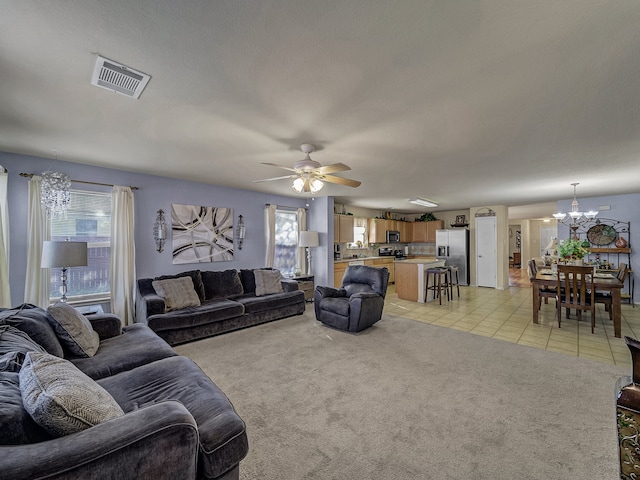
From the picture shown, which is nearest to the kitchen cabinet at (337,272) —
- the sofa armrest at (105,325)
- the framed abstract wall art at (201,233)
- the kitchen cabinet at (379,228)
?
the kitchen cabinet at (379,228)

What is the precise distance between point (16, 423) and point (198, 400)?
738 millimetres

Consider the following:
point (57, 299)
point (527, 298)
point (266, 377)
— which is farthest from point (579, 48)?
point (527, 298)

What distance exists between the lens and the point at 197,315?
148 inches

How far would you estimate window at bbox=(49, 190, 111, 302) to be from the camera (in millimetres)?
3695

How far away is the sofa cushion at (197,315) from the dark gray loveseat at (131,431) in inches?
56.6

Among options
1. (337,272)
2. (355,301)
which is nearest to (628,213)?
(337,272)

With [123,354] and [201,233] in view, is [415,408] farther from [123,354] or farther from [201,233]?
[201,233]

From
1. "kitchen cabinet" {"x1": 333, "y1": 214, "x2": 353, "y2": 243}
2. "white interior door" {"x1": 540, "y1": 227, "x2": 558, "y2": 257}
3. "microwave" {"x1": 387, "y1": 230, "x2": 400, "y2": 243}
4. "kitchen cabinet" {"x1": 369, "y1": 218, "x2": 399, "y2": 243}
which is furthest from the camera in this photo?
"white interior door" {"x1": 540, "y1": 227, "x2": 558, "y2": 257}

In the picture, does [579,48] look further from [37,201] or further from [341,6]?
[37,201]

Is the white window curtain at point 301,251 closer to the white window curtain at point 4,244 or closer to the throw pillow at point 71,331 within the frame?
the throw pillow at point 71,331

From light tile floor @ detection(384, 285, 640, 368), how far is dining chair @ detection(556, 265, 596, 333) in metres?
0.32

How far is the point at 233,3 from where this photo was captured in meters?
1.24

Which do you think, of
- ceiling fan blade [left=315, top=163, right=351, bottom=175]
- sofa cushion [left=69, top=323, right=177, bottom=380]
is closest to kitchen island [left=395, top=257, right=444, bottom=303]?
ceiling fan blade [left=315, top=163, right=351, bottom=175]

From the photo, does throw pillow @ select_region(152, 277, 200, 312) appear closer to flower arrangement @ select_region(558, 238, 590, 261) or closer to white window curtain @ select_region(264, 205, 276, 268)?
white window curtain @ select_region(264, 205, 276, 268)
